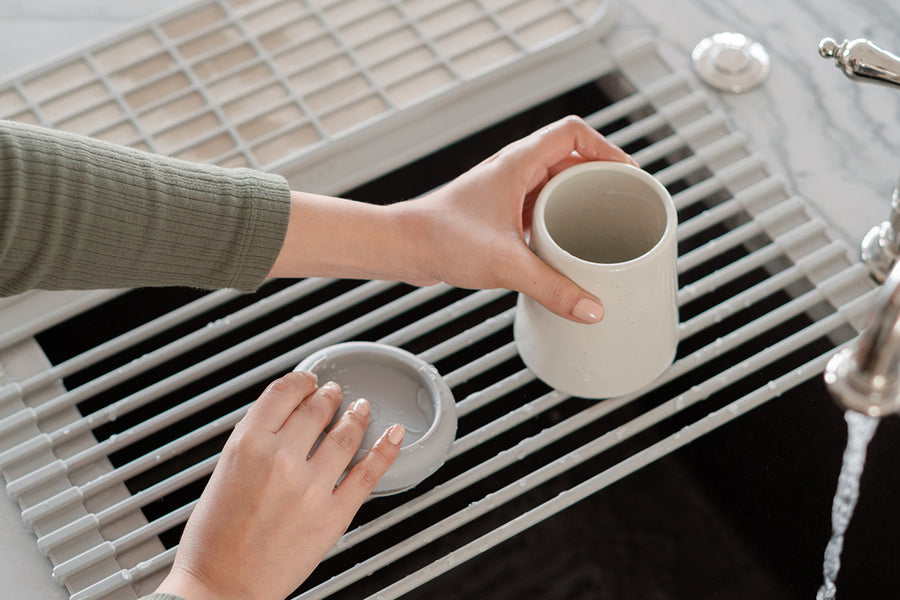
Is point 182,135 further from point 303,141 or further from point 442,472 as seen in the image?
point 442,472

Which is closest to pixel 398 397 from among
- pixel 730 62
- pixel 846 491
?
pixel 846 491

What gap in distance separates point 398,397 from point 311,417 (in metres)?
0.07

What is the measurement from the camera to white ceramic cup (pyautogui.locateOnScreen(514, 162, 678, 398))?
613mm

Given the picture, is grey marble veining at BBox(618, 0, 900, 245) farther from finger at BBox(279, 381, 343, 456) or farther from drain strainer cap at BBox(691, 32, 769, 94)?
finger at BBox(279, 381, 343, 456)

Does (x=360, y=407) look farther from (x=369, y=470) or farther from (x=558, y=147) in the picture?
(x=558, y=147)

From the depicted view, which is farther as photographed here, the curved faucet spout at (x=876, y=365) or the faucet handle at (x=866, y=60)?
the faucet handle at (x=866, y=60)

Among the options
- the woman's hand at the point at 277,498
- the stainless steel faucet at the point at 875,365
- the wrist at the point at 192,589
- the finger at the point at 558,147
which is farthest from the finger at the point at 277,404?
the stainless steel faucet at the point at 875,365

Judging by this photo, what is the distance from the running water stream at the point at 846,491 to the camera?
659 mm

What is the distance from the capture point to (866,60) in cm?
64

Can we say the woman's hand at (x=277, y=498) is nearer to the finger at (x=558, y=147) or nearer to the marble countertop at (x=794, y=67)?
the finger at (x=558, y=147)

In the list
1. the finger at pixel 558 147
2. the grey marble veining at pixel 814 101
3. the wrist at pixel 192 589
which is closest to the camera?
the wrist at pixel 192 589

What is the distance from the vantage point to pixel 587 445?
0.70m

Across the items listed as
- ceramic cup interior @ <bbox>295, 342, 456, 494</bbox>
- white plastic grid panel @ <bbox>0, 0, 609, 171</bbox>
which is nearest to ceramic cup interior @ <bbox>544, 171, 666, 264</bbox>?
ceramic cup interior @ <bbox>295, 342, 456, 494</bbox>

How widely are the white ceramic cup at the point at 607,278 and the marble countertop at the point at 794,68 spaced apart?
0.72 ft
